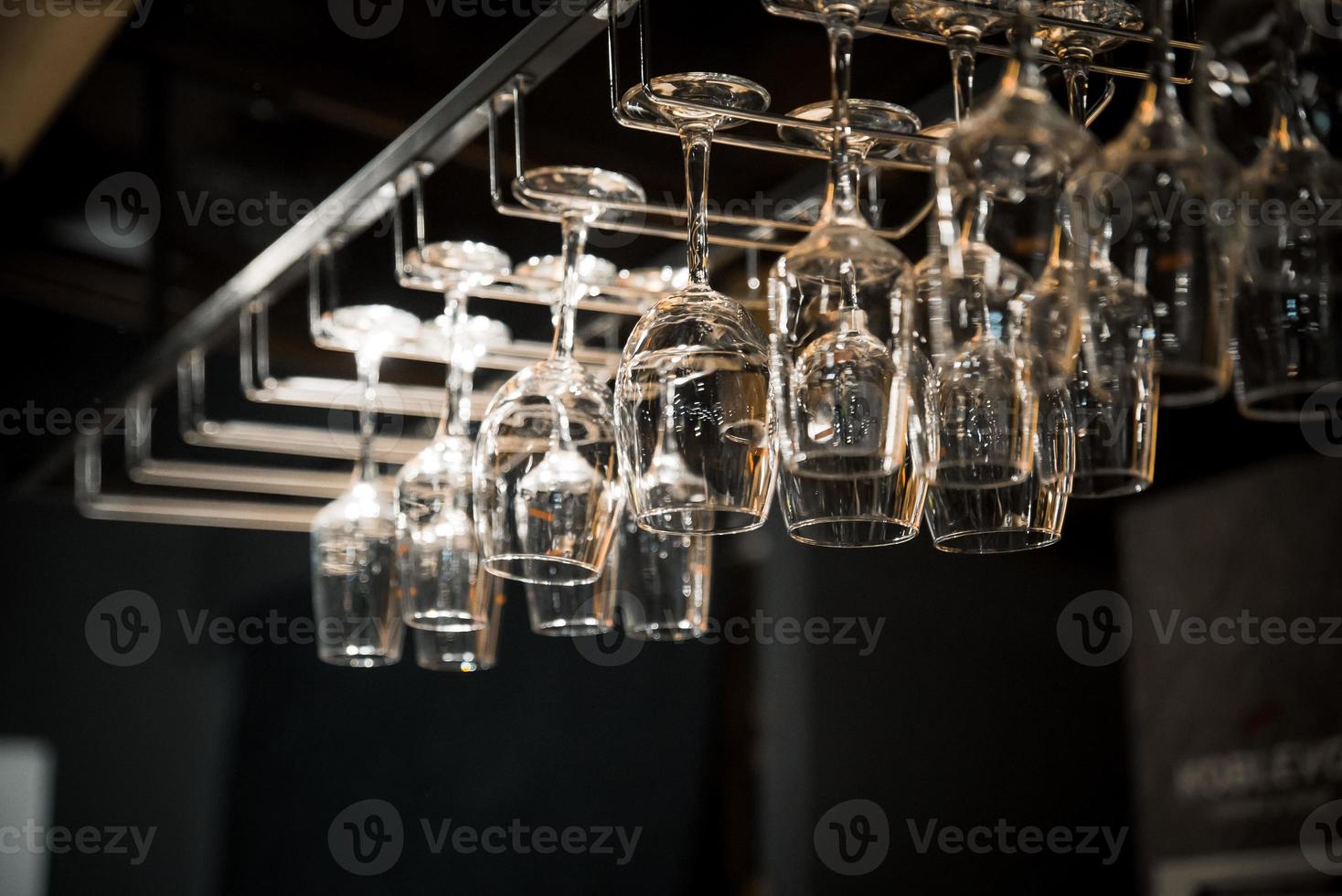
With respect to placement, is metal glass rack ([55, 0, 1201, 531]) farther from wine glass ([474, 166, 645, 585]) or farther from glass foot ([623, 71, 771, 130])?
wine glass ([474, 166, 645, 585])

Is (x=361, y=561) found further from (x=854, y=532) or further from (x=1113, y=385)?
(x=1113, y=385)

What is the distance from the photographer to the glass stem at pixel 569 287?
44.7 inches

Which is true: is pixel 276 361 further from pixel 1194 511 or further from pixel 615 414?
pixel 1194 511

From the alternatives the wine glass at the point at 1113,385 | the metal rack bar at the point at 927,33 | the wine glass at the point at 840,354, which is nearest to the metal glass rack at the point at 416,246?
the metal rack bar at the point at 927,33

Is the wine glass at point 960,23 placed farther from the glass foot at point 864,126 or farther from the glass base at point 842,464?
the glass base at point 842,464

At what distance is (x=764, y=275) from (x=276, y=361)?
0.73 metres

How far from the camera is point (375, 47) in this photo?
1.62 metres

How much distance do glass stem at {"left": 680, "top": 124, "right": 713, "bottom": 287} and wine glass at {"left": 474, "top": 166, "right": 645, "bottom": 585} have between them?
15 cm

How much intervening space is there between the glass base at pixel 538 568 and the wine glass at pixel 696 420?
177 millimetres

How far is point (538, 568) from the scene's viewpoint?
3.65 feet

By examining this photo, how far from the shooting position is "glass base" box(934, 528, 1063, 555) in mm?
926

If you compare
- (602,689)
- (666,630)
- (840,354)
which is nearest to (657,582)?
(666,630)

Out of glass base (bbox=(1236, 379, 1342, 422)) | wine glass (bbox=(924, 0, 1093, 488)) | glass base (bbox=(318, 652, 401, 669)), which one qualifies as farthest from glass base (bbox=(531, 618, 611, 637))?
glass base (bbox=(1236, 379, 1342, 422))

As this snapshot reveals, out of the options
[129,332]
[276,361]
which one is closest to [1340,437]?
[276,361]
